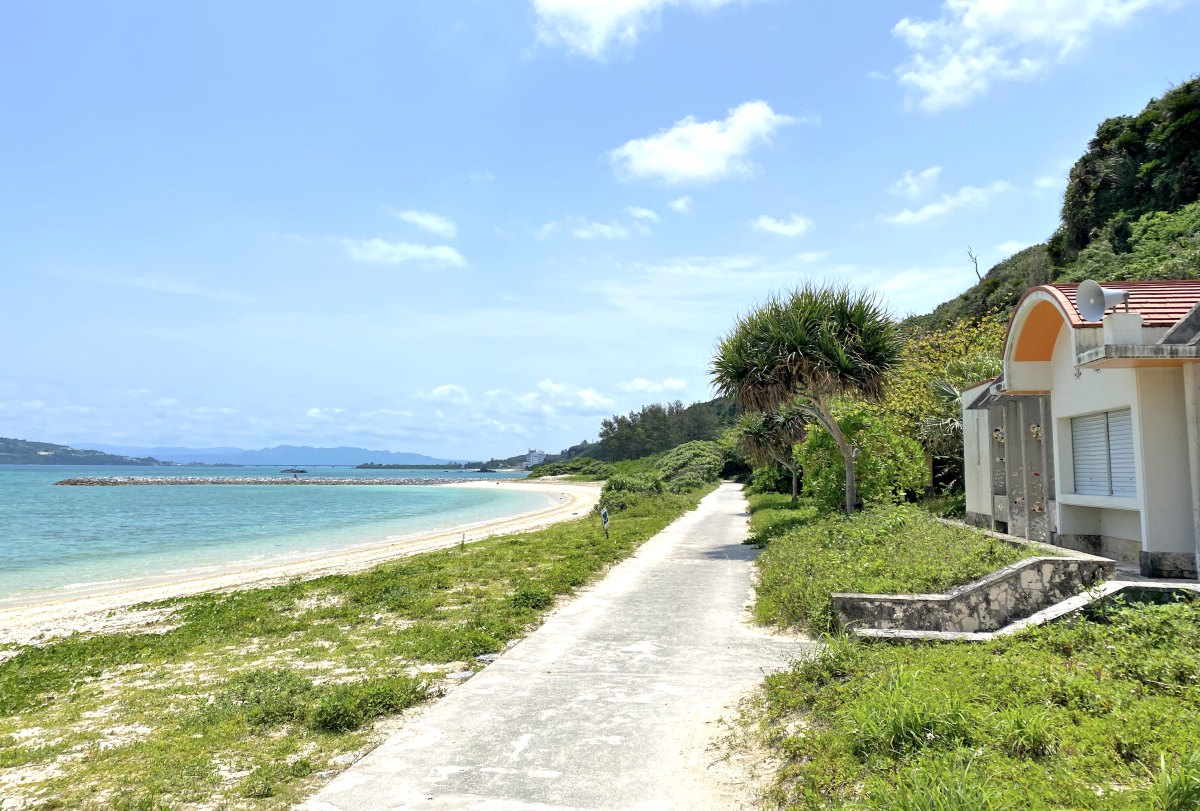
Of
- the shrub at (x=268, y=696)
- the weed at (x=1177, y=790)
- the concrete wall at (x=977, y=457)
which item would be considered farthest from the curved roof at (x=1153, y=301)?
the shrub at (x=268, y=696)

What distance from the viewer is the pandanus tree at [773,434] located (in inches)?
1305

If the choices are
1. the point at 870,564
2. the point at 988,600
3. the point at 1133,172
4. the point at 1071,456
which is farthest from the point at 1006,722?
the point at 1133,172

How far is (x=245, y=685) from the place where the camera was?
7.79 m

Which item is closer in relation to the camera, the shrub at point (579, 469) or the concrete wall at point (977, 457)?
the concrete wall at point (977, 457)

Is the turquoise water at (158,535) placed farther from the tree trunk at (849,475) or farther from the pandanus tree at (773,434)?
the tree trunk at (849,475)

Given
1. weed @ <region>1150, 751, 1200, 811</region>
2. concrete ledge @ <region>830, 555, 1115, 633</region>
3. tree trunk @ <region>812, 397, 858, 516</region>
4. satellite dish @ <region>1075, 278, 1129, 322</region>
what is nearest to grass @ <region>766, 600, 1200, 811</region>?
weed @ <region>1150, 751, 1200, 811</region>

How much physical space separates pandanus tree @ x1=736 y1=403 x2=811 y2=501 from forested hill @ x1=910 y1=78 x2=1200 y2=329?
10075 millimetres

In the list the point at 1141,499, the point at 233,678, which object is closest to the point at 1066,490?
the point at 1141,499

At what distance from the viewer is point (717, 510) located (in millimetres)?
35094

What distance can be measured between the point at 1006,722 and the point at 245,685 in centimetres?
701

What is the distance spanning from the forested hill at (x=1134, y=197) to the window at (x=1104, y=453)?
61.7 feet

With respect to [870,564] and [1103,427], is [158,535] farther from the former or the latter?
[1103,427]

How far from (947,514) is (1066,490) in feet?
31.5

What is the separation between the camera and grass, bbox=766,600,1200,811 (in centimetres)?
351
